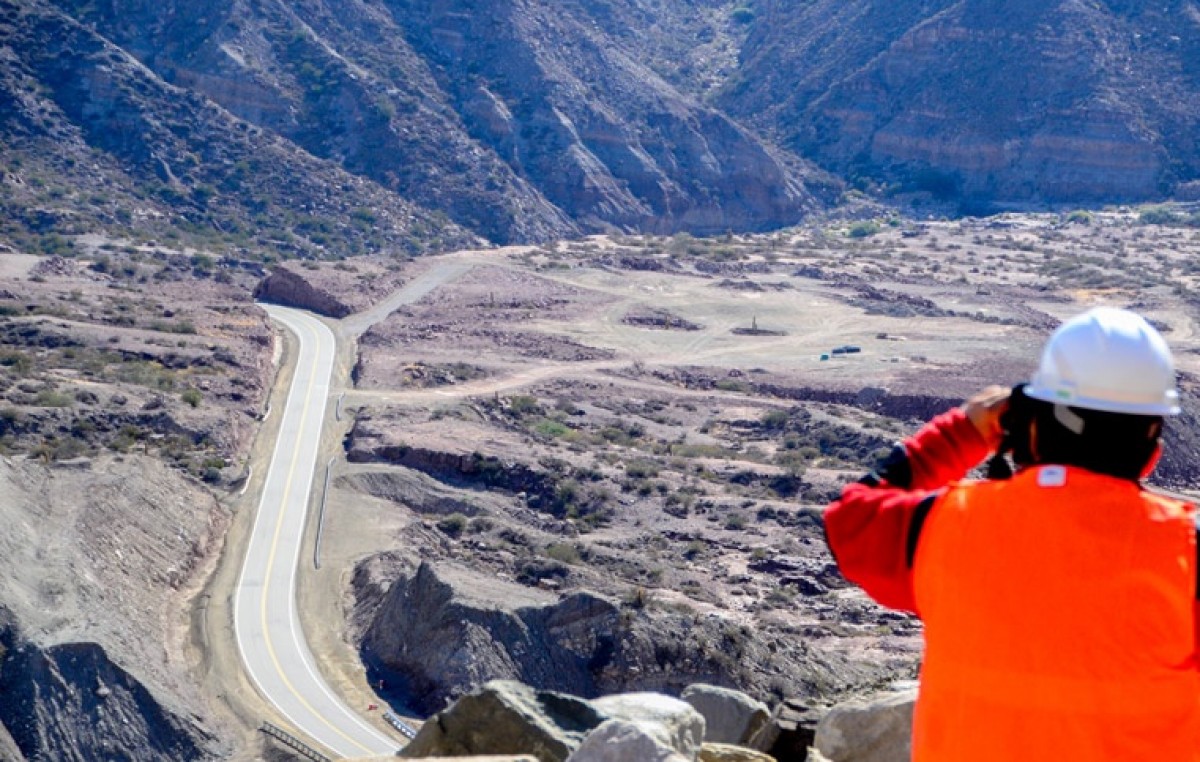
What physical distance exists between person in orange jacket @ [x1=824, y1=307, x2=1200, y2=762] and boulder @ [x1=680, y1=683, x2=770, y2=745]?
6.50 metres

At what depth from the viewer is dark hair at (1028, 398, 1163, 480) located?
353 centimetres

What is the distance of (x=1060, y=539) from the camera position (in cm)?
339

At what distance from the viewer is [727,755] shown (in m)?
8.05

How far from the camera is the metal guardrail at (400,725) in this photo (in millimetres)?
20094

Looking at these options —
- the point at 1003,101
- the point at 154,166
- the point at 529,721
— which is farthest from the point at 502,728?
the point at 1003,101

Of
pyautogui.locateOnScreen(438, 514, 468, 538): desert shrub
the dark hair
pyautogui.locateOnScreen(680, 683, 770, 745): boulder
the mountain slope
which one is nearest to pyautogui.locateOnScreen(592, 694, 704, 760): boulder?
pyautogui.locateOnScreen(680, 683, 770, 745): boulder

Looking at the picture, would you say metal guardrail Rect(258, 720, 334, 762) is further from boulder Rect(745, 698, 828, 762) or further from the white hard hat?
the white hard hat

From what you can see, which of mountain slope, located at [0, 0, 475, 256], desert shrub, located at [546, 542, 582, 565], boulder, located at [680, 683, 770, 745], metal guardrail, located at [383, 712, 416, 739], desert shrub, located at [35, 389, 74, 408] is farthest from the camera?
mountain slope, located at [0, 0, 475, 256]

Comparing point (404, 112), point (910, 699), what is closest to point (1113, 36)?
point (404, 112)

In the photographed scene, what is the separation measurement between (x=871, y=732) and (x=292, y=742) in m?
12.3

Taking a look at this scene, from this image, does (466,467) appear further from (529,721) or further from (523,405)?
(529,721)

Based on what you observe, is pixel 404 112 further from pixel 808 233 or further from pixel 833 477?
pixel 833 477

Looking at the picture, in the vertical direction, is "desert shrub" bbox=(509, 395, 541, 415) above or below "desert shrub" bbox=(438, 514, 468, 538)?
below

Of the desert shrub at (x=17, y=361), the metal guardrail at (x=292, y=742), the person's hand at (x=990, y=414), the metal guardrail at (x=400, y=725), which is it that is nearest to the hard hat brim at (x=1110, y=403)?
the person's hand at (x=990, y=414)
